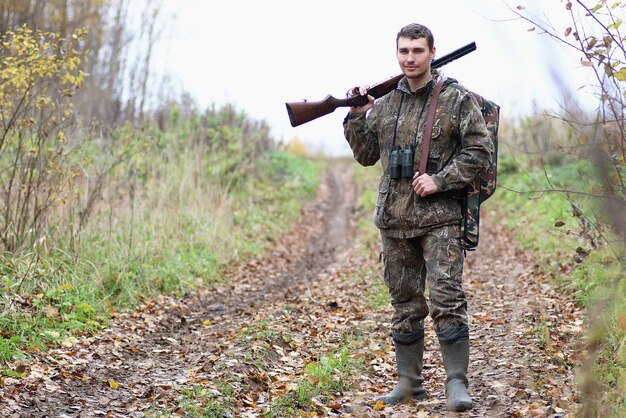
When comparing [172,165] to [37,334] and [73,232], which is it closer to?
[73,232]

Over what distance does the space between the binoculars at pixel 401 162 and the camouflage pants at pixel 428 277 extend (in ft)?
1.38

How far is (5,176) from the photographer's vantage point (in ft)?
26.9

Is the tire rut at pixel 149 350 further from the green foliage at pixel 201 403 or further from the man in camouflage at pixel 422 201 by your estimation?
the man in camouflage at pixel 422 201

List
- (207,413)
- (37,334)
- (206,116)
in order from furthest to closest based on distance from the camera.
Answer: (206,116), (37,334), (207,413)

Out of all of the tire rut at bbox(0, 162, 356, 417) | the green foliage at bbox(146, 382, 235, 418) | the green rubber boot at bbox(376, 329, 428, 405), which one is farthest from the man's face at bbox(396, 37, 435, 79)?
the tire rut at bbox(0, 162, 356, 417)

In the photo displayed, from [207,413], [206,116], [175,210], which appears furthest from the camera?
[206,116]

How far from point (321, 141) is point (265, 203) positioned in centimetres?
2107

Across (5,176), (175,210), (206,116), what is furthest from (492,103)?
(206,116)

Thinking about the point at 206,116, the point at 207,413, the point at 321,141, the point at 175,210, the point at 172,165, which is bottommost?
the point at 207,413

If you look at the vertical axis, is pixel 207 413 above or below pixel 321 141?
below

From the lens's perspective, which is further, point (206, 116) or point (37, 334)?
point (206, 116)

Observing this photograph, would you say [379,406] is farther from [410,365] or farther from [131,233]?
[131,233]

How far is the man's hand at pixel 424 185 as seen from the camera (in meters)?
4.51

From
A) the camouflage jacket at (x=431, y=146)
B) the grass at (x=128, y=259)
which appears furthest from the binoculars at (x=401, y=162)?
the grass at (x=128, y=259)
